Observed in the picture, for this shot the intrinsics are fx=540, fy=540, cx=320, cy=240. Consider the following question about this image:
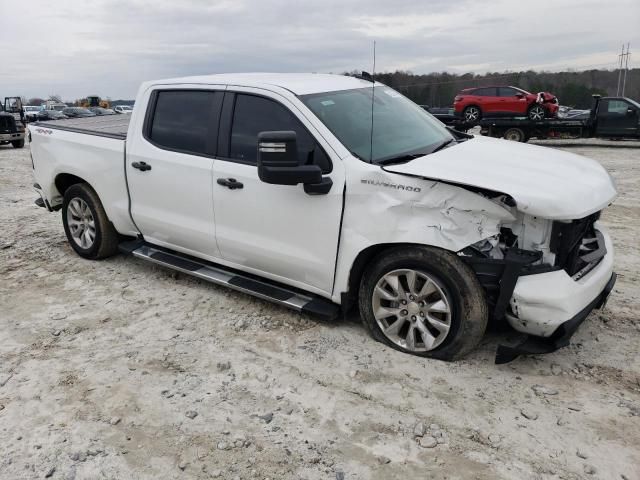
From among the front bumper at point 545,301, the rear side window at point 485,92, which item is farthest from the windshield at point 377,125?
the rear side window at point 485,92

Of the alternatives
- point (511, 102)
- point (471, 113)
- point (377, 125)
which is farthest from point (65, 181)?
point (511, 102)

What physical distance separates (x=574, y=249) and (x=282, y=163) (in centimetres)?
189

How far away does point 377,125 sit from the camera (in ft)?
13.2

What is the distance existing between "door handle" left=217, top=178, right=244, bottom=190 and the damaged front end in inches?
67.0

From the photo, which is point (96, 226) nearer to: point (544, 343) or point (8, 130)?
point (544, 343)

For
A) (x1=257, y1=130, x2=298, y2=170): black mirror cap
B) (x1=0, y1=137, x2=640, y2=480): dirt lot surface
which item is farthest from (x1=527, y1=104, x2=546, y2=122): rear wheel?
(x1=257, y1=130, x2=298, y2=170): black mirror cap

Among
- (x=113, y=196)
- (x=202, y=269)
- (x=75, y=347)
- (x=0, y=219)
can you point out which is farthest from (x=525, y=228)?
(x=0, y=219)

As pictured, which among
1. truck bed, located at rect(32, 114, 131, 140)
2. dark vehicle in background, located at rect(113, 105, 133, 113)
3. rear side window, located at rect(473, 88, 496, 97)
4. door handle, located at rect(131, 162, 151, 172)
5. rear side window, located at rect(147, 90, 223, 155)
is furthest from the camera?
rear side window, located at rect(473, 88, 496, 97)

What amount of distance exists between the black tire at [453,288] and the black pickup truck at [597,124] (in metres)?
15.7

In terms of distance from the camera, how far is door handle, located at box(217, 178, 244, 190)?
4008 mm

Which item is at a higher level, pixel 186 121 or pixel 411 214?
pixel 186 121

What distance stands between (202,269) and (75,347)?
Answer: 1166 millimetres

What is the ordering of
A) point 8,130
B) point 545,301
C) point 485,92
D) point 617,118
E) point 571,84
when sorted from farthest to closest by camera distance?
point 571,84, point 485,92, point 8,130, point 617,118, point 545,301

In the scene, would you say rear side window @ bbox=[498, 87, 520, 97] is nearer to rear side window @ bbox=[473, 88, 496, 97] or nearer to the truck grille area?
rear side window @ bbox=[473, 88, 496, 97]
